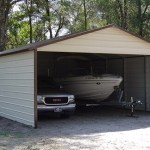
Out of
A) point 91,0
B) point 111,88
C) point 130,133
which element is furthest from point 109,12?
point 130,133

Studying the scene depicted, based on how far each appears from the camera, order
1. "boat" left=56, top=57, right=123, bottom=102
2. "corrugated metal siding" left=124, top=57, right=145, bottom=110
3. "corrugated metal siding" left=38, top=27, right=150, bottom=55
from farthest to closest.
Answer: "corrugated metal siding" left=124, top=57, right=145, bottom=110 < "boat" left=56, top=57, right=123, bottom=102 < "corrugated metal siding" left=38, top=27, right=150, bottom=55

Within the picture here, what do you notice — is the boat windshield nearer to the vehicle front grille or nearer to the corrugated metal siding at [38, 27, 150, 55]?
the corrugated metal siding at [38, 27, 150, 55]

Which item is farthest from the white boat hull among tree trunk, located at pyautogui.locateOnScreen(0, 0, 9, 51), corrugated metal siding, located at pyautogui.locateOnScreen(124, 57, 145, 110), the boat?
tree trunk, located at pyautogui.locateOnScreen(0, 0, 9, 51)

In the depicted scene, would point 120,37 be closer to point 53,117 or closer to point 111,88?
point 111,88

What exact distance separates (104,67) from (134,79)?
8.56ft

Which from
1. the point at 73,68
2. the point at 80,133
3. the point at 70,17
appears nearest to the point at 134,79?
the point at 73,68

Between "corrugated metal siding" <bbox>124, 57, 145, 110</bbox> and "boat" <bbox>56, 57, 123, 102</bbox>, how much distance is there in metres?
1.64

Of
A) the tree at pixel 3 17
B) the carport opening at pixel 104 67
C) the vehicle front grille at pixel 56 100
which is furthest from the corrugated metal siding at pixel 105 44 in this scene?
the tree at pixel 3 17

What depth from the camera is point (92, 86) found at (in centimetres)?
1608

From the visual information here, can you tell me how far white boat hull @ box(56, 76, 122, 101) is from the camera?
52.0ft

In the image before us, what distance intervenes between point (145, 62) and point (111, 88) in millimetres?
2152

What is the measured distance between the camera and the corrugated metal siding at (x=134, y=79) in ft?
56.1

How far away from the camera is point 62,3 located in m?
34.2

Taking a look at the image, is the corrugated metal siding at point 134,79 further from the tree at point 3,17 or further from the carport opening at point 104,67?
the tree at point 3,17
